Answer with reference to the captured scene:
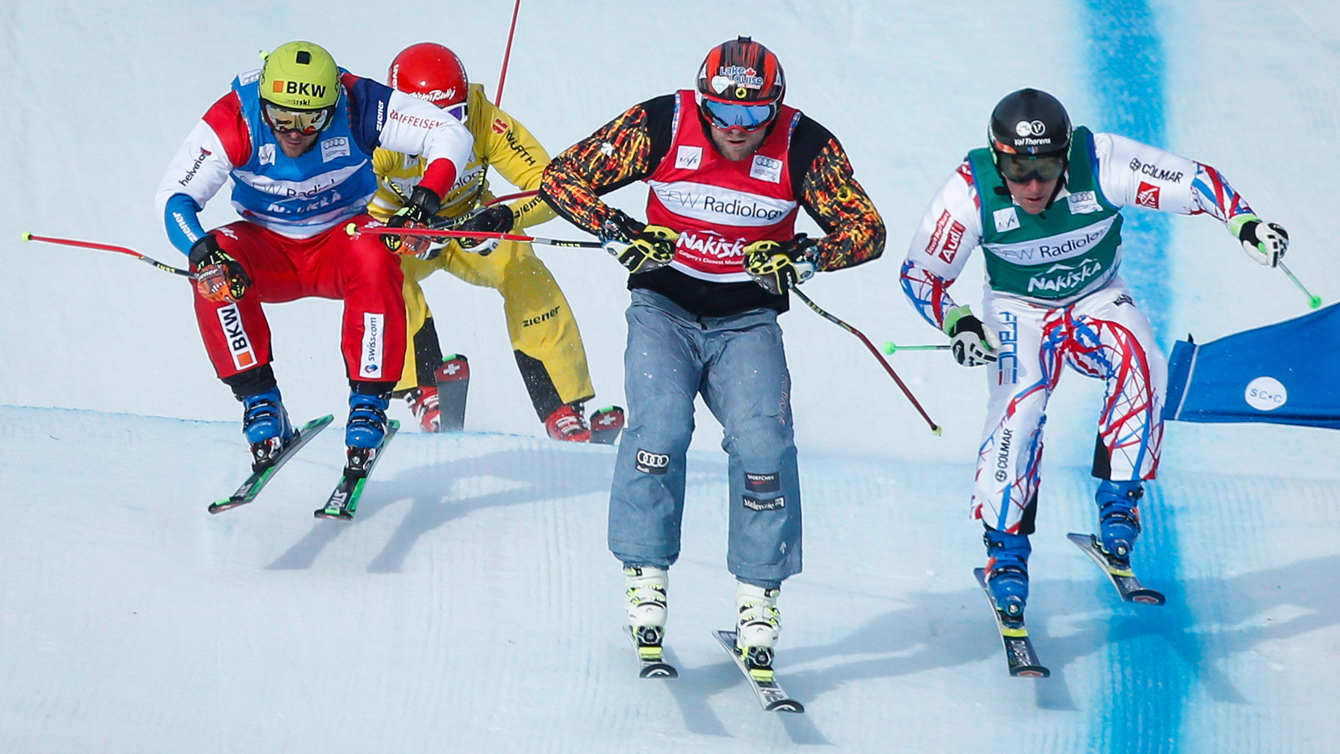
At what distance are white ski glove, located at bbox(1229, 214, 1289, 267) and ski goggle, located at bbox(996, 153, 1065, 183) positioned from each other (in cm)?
59

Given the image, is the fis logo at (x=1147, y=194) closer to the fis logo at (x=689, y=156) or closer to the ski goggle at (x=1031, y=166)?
the ski goggle at (x=1031, y=166)

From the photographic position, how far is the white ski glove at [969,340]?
15.2 ft

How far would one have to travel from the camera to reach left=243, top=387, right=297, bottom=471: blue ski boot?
5.31 m

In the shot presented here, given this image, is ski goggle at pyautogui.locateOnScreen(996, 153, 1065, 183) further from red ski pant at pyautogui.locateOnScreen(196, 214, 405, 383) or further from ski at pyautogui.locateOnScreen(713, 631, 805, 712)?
red ski pant at pyautogui.locateOnScreen(196, 214, 405, 383)

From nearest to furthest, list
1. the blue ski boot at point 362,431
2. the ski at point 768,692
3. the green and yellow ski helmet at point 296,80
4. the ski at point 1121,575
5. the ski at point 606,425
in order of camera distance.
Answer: the ski at point 768,692
the ski at point 1121,575
the green and yellow ski helmet at point 296,80
the blue ski boot at point 362,431
the ski at point 606,425

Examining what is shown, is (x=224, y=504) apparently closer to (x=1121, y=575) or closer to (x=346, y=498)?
(x=346, y=498)

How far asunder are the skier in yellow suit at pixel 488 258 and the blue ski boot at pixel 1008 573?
101 inches

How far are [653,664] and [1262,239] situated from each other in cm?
225

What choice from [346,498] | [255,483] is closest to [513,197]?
[346,498]

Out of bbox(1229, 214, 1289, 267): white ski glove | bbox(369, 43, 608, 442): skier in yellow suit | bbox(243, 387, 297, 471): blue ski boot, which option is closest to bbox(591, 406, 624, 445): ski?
bbox(369, 43, 608, 442): skier in yellow suit

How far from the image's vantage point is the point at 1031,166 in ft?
15.1

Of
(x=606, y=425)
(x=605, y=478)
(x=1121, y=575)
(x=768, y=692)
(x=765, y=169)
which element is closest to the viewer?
(x=768, y=692)

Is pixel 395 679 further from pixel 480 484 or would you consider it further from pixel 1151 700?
pixel 1151 700

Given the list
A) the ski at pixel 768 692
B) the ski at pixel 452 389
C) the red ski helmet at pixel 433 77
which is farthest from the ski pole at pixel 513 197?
the ski at pixel 768 692
